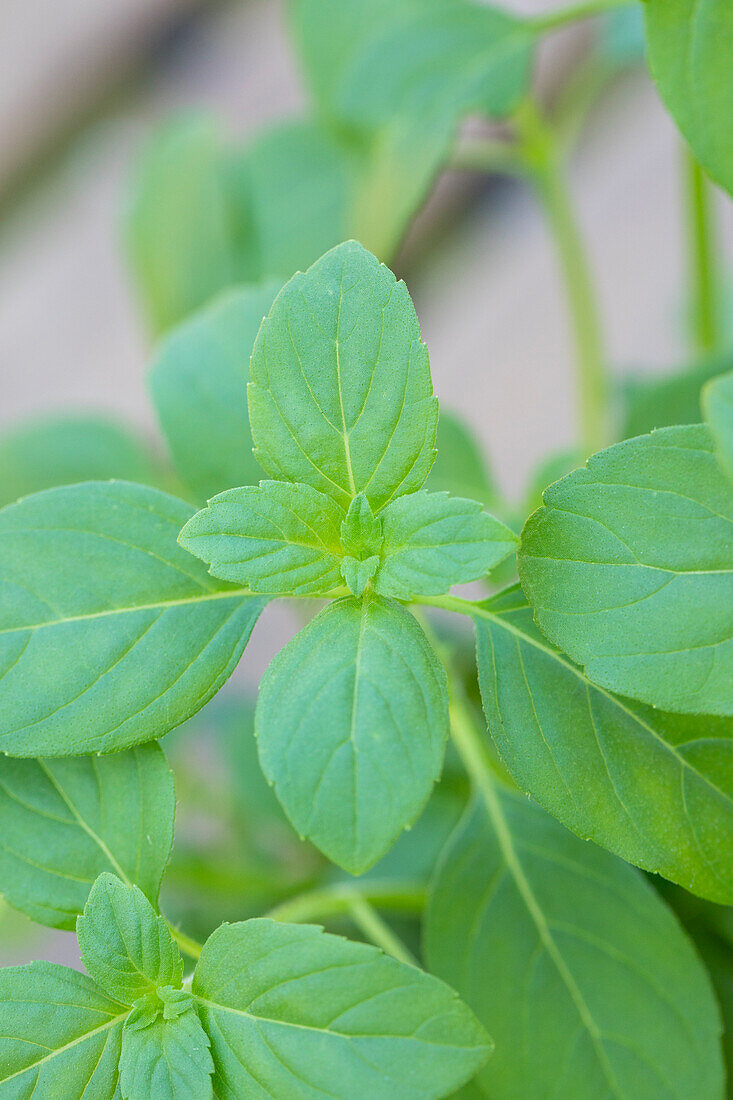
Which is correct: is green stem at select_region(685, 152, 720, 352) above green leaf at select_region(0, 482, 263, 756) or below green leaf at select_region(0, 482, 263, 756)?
above

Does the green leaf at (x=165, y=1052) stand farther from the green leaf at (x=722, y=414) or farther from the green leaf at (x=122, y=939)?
the green leaf at (x=722, y=414)

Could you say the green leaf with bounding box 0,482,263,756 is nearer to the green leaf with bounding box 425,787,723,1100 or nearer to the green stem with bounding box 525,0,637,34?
the green leaf with bounding box 425,787,723,1100

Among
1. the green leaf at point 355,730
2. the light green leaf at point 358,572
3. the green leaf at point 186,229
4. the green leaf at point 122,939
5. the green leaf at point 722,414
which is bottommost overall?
the green leaf at point 122,939

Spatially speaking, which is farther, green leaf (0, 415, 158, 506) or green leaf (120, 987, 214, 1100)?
green leaf (0, 415, 158, 506)

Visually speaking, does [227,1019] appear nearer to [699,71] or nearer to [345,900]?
[345,900]

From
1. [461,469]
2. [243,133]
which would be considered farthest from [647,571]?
[243,133]

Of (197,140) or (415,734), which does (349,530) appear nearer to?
(415,734)

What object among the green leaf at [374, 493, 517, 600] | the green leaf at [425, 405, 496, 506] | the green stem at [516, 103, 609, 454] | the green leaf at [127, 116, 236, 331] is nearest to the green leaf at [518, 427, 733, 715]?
the green leaf at [374, 493, 517, 600]

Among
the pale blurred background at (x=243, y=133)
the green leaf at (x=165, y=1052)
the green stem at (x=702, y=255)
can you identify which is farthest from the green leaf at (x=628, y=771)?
the pale blurred background at (x=243, y=133)
